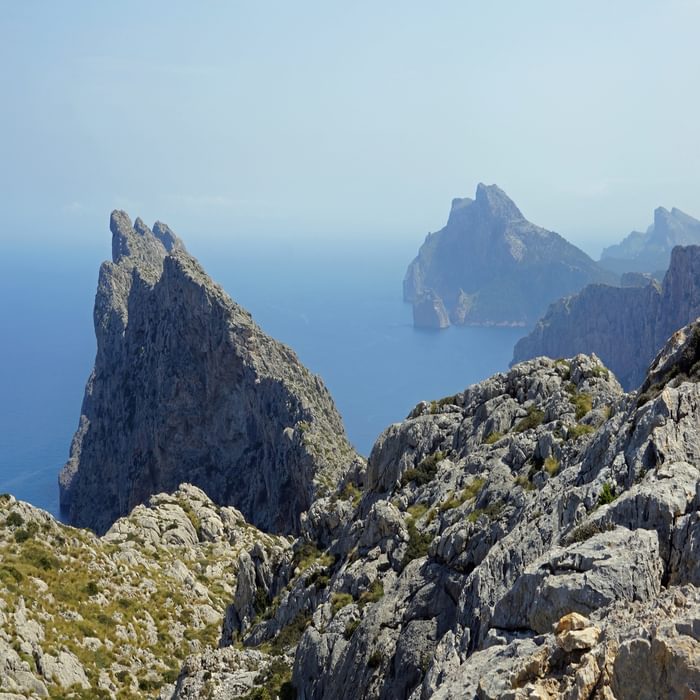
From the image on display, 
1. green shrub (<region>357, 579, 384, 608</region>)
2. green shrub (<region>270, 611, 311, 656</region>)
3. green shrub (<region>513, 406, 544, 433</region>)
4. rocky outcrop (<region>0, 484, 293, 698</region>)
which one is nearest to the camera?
green shrub (<region>357, 579, 384, 608</region>)

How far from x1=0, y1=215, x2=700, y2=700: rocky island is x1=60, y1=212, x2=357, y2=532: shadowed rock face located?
33.6 meters

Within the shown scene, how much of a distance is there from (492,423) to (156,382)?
308 ft

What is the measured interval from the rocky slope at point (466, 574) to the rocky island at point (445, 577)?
2.6 inches

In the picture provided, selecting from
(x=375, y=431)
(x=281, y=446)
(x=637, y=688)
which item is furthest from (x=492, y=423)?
(x=375, y=431)

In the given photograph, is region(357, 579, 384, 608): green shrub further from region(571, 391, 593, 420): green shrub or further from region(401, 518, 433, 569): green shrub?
region(571, 391, 593, 420): green shrub

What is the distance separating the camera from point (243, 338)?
111875 mm

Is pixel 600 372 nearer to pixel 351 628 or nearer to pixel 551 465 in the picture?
pixel 551 465

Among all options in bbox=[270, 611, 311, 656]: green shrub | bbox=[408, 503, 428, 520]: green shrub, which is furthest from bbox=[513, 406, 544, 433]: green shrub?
bbox=[270, 611, 311, 656]: green shrub

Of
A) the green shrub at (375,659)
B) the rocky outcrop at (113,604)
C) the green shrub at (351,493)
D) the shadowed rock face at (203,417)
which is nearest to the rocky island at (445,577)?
the green shrub at (375,659)

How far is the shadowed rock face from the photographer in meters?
95.2

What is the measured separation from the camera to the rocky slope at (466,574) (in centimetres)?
1373

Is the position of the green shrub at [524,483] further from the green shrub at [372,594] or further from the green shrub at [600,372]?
the green shrub at [600,372]

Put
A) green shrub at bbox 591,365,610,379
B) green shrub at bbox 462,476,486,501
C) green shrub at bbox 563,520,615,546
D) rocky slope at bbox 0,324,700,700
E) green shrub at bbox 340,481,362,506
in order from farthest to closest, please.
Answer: green shrub at bbox 340,481,362,506
green shrub at bbox 591,365,610,379
green shrub at bbox 462,476,486,501
green shrub at bbox 563,520,615,546
rocky slope at bbox 0,324,700,700

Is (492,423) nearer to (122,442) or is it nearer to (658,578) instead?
(658,578)
